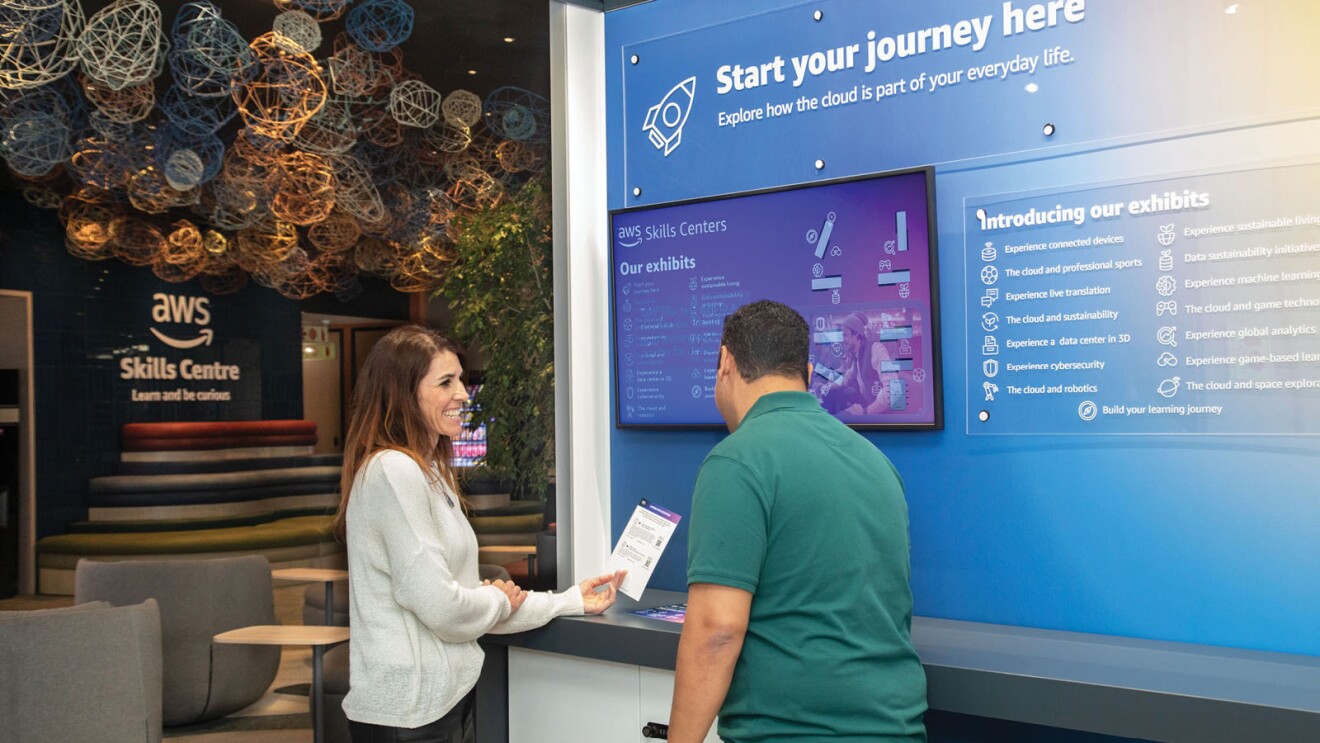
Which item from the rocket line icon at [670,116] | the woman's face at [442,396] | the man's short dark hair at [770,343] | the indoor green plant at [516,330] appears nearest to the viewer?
the man's short dark hair at [770,343]

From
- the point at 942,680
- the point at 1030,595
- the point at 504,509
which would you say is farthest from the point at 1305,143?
the point at 504,509

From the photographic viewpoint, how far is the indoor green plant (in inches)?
144

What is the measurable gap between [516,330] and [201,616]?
4.38 feet

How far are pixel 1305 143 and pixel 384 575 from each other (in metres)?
2.34

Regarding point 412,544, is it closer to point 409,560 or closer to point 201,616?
point 409,560

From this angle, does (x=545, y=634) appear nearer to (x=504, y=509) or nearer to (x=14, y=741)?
(x=504, y=509)

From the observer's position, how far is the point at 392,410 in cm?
266

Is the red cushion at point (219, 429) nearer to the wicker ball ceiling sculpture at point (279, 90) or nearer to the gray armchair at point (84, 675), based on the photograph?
the gray armchair at point (84, 675)

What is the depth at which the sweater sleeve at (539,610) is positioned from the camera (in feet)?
10.0

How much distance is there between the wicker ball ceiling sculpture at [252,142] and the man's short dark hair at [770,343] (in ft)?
4.93

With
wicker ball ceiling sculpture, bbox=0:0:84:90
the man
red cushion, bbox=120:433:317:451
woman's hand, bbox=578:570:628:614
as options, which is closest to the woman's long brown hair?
red cushion, bbox=120:433:317:451

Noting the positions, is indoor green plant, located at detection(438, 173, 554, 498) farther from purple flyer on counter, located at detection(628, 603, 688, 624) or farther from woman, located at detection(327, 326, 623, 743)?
woman, located at detection(327, 326, 623, 743)

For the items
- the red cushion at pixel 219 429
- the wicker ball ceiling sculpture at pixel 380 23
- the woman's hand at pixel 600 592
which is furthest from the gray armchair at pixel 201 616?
the wicker ball ceiling sculpture at pixel 380 23

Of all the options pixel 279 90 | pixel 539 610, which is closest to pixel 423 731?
pixel 539 610
